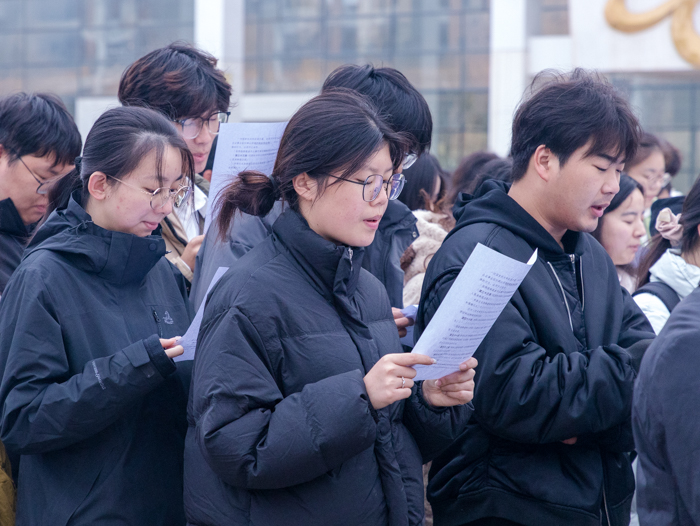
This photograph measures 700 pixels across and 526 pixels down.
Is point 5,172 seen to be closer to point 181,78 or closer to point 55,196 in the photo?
point 55,196

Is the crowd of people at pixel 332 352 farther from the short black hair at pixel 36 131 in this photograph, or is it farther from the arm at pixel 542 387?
the short black hair at pixel 36 131

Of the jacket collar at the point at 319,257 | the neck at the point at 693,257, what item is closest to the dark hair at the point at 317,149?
the jacket collar at the point at 319,257

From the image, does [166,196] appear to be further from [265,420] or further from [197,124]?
[265,420]

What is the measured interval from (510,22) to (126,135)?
15650 mm

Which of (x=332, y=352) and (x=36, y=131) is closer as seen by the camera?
(x=332, y=352)

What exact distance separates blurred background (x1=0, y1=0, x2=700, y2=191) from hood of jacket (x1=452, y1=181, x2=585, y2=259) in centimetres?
1370

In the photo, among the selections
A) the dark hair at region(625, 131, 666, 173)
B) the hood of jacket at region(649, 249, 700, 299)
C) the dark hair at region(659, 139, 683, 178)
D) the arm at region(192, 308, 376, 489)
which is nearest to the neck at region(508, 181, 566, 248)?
the hood of jacket at region(649, 249, 700, 299)

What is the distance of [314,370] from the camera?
5.81ft

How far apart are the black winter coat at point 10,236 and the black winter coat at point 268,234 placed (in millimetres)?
664

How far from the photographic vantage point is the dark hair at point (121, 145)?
7.43 feet

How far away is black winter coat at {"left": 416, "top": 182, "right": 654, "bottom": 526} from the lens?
2.05 meters

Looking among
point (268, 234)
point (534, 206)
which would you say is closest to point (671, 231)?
point (534, 206)

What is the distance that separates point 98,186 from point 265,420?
963mm

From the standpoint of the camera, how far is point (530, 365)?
205 centimetres
